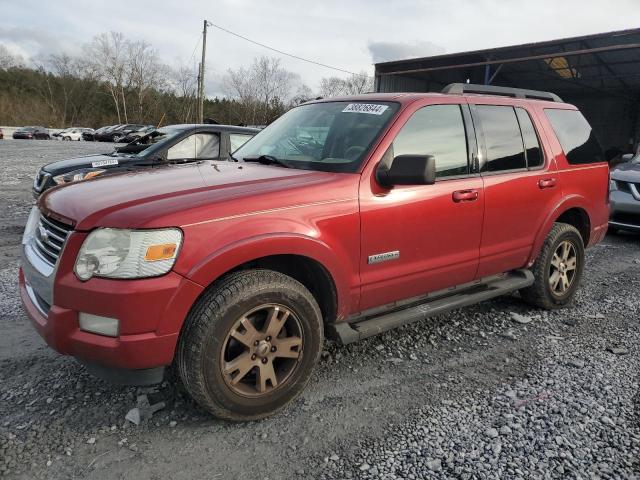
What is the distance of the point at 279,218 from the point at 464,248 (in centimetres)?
156

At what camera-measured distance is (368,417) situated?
104 inches

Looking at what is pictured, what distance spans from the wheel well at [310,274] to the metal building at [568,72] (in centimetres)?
1390

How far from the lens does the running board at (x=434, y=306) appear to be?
9.58 feet

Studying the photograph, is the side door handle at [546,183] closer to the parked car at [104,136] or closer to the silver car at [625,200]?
the silver car at [625,200]

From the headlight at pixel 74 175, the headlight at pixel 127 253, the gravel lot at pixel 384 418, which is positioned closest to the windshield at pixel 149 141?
the headlight at pixel 74 175

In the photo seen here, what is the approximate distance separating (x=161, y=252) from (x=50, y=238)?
750 millimetres

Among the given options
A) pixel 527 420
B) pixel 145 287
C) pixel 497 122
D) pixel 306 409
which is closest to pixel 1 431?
pixel 145 287

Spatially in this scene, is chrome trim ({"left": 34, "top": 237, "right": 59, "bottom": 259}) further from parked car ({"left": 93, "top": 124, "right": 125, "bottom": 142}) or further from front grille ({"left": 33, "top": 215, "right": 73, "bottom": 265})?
parked car ({"left": 93, "top": 124, "right": 125, "bottom": 142})

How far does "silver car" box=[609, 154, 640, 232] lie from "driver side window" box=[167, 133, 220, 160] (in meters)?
6.09

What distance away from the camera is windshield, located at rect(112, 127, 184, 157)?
7105 millimetres

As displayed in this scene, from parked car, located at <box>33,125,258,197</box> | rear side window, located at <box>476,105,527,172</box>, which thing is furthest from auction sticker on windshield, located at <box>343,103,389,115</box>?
parked car, located at <box>33,125,258,197</box>

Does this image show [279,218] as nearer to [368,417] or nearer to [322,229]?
[322,229]

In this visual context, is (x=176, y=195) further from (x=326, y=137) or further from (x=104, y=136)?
(x=104, y=136)

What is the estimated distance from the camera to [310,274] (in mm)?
2848
